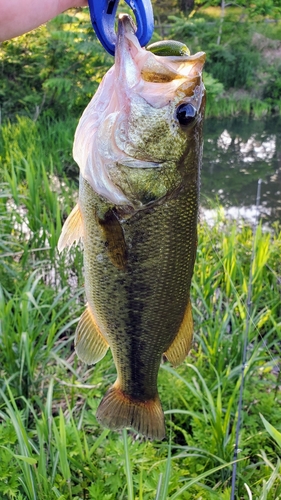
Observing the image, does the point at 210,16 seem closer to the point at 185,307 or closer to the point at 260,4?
the point at 260,4

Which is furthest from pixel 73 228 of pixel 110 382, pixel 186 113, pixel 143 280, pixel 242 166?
pixel 242 166

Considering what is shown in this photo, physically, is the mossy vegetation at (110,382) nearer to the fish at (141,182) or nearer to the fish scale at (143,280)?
the fish scale at (143,280)

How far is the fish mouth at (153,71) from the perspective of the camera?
1146mm

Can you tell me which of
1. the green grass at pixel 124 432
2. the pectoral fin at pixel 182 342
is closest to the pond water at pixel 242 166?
the green grass at pixel 124 432

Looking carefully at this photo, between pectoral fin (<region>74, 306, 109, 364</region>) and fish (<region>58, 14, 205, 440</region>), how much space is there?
0.40 ft

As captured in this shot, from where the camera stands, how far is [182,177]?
4.24 ft

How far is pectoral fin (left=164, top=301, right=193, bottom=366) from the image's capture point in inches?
58.1

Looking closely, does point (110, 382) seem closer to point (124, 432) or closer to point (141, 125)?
point (124, 432)

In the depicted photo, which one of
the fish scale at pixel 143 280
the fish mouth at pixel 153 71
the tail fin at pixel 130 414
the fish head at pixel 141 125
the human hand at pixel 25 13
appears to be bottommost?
the tail fin at pixel 130 414

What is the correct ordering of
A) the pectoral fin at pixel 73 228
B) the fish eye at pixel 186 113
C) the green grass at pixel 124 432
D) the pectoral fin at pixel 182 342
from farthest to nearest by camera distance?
the green grass at pixel 124 432 → the pectoral fin at pixel 182 342 → the pectoral fin at pixel 73 228 → the fish eye at pixel 186 113

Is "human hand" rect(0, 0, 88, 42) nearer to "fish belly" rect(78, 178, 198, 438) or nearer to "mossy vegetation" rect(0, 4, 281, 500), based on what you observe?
"fish belly" rect(78, 178, 198, 438)

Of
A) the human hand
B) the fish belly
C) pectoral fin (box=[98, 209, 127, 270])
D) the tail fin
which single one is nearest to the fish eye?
the fish belly

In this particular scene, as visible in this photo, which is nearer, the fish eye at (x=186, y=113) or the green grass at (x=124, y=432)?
the fish eye at (x=186, y=113)

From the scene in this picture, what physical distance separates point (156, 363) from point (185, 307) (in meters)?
0.27
